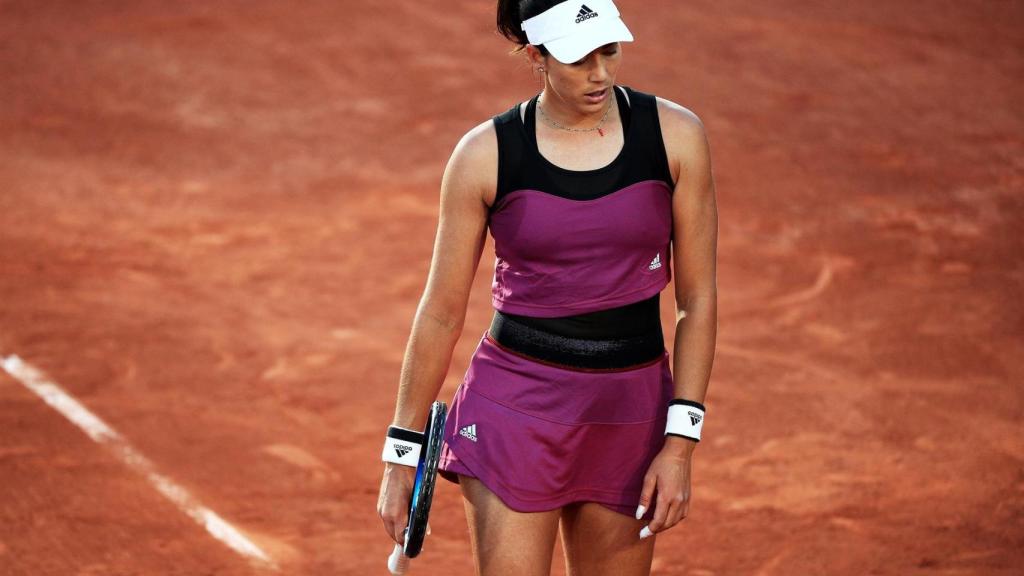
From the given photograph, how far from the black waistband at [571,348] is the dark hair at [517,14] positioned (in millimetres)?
751

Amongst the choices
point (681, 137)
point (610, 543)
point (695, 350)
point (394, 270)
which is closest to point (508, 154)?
point (681, 137)

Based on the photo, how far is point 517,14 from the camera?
11.5ft

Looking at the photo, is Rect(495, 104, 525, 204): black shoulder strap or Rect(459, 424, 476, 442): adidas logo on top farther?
Rect(459, 424, 476, 442): adidas logo on top

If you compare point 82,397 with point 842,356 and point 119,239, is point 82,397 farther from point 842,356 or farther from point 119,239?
point 842,356

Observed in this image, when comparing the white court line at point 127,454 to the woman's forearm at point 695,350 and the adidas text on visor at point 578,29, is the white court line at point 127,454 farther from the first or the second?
the adidas text on visor at point 578,29

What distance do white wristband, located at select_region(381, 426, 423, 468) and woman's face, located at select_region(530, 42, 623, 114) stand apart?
991 mm

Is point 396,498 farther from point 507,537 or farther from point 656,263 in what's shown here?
point 656,263

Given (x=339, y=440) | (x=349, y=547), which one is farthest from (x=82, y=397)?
(x=349, y=547)

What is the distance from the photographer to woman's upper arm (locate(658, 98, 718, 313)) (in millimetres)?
3443

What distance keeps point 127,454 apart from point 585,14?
14.8 ft

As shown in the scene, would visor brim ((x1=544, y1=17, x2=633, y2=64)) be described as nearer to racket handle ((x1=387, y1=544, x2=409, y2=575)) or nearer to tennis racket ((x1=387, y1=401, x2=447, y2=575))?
tennis racket ((x1=387, y1=401, x2=447, y2=575))

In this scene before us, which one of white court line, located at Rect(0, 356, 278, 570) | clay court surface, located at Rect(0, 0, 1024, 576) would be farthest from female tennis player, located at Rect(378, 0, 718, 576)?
white court line, located at Rect(0, 356, 278, 570)

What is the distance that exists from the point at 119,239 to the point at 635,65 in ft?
20.8

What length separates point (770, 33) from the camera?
49.6 ft
